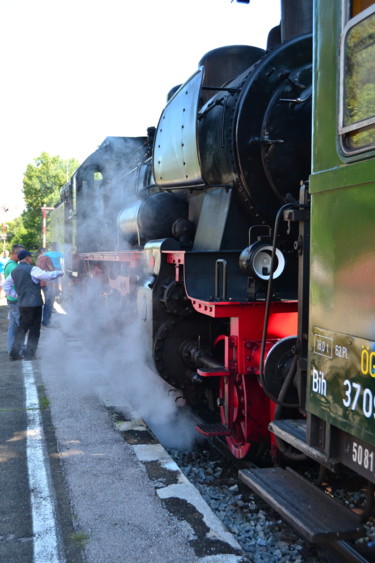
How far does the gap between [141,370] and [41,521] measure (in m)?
3.00

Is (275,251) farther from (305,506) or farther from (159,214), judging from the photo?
(159,214)

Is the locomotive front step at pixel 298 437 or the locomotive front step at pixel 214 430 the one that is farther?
the locomotive front step at pixel 214 430

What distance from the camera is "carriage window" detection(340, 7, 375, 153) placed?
2111 millimetres

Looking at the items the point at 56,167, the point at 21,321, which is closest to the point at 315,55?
the point at 21,321

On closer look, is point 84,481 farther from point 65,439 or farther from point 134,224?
point 134,224

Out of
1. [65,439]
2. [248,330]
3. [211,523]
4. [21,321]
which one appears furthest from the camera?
[21,321]

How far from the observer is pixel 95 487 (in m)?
3.57

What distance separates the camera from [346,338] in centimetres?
227

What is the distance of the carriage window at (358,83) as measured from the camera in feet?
6.93

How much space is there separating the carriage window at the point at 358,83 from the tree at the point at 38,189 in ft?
138

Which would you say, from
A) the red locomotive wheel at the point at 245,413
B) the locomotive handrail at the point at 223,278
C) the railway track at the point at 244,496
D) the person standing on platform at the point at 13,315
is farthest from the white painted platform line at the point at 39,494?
the person standing on platform at the point at 13,315

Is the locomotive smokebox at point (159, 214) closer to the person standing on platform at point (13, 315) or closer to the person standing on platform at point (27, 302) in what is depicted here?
the person standing on platform at point (27, 302)

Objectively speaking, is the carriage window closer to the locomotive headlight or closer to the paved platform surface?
the locomotive headlight

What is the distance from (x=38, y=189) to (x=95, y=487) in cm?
4254
